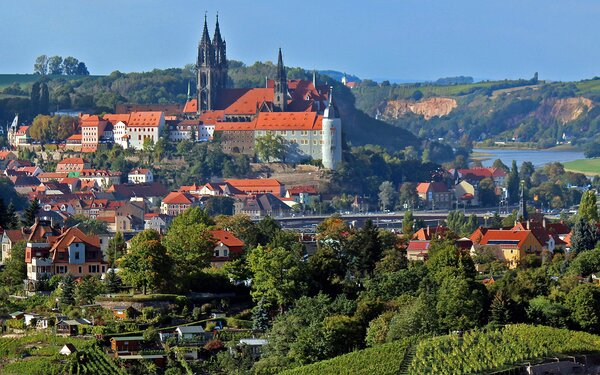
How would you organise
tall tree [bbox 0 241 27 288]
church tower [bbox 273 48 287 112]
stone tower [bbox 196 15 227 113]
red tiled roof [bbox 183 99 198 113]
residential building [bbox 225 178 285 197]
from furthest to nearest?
red tiled roof [bbox 183 99 198 113] < stone tower [bbox 196 15 227 113] < church tower [bbox 273 48 287 112] < residential building [bbox 225 178 285 197] < tall tree [bbox 0 241 27 288]

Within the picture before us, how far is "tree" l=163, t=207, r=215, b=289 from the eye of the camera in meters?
54.0

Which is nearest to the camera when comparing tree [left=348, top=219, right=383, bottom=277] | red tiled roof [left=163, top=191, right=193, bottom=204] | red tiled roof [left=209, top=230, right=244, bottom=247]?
tree [left=348, top=219, right=383, bottom=277]

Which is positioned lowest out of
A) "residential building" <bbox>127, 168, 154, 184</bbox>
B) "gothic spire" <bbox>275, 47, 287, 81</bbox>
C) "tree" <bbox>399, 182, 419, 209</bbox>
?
"tree" <bbox>399, 182, 419, 209</bbox>

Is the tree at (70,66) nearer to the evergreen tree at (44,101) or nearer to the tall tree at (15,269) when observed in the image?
the evergreen tree at (44,101)

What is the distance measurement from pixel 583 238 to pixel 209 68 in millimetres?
82529

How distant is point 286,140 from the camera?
431ft

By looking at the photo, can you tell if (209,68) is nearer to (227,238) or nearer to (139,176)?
(139,176)

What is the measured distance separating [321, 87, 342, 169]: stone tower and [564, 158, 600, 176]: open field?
44.0 metres

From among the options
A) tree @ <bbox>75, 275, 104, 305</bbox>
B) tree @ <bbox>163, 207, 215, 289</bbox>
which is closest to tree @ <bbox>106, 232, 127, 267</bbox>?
tree @ <bbox>163, 207, 215, 289</bbox>

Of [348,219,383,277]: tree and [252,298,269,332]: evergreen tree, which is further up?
[348,219,383,277]: tree

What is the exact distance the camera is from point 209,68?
141875 millimetres

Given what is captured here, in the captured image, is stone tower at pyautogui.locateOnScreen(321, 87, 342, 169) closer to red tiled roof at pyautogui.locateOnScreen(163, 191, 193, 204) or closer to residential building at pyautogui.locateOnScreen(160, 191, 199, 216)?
residential building at pyautogui.locateOnScreen(160, 191, 199, 216)

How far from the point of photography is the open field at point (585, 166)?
171275 mm

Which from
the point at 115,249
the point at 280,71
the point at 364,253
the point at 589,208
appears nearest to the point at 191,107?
the point at 280,71
